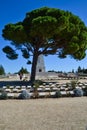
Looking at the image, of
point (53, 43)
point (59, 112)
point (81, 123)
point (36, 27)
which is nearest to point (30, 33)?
point (36, 27)

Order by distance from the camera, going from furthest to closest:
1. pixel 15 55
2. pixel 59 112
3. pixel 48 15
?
pixel 15 55, pixel 48 15, pixel 59 112

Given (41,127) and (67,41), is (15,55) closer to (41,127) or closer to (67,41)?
(67,41)

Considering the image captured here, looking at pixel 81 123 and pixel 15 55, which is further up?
pixel 15 55

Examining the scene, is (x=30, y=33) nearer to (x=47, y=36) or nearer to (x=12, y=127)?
(x=47, y=36)

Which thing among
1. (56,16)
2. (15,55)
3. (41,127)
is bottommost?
(41,127)

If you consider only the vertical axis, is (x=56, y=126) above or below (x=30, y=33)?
below

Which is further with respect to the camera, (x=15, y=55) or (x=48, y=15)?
(x=15, y=55)

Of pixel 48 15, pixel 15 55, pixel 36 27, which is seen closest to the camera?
pixel 36 27

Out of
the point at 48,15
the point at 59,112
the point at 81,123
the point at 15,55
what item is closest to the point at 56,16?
the point at 48,15

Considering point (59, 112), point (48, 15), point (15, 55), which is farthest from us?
point (15, 55)

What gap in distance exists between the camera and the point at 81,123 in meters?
9.02

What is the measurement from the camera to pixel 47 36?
102 ft

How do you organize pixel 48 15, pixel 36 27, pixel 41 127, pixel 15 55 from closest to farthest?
pixel 41 127 → pixel 36 27 → pixel 48 15 → pixel 15 55

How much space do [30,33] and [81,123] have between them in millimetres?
23092
